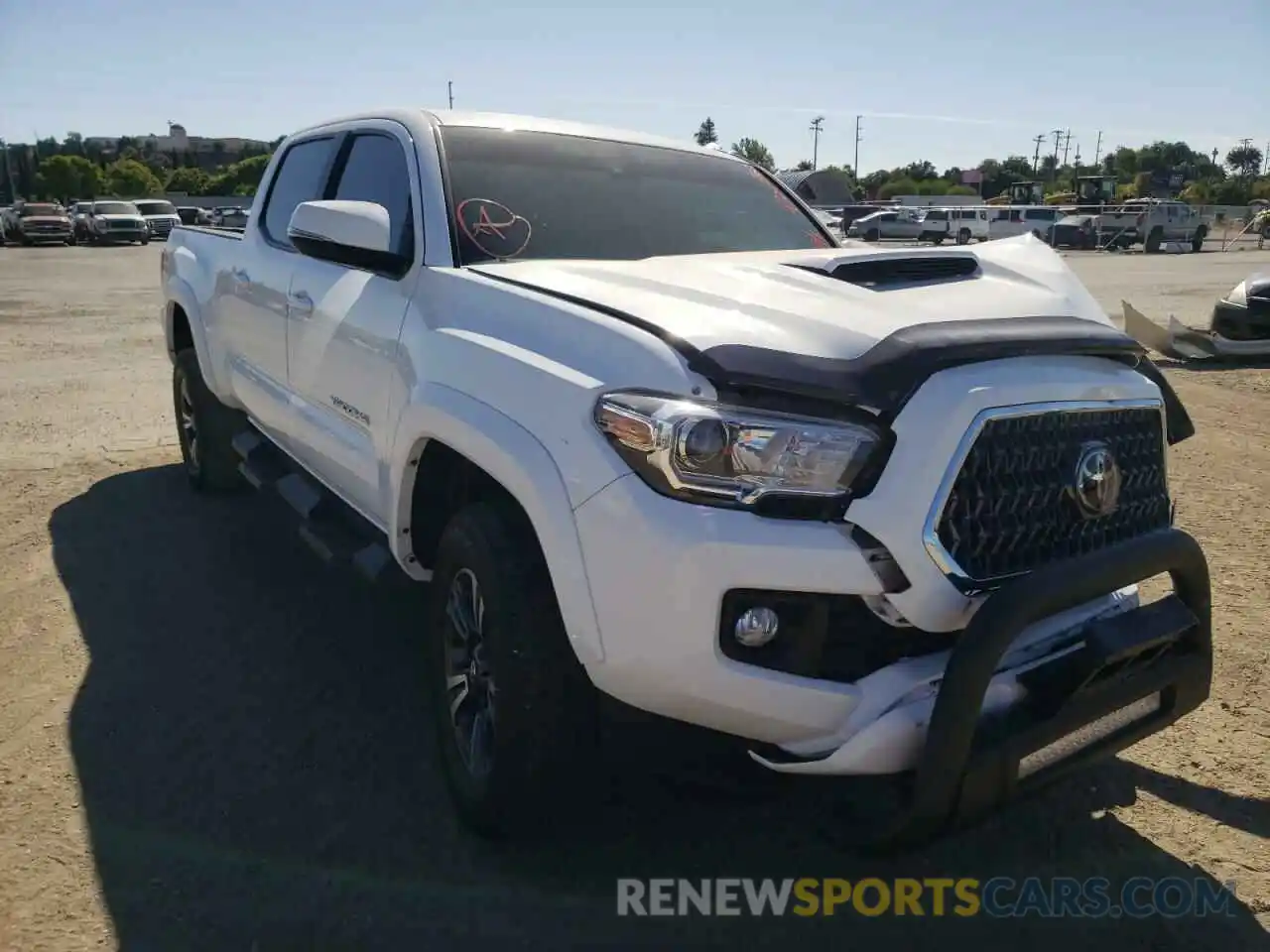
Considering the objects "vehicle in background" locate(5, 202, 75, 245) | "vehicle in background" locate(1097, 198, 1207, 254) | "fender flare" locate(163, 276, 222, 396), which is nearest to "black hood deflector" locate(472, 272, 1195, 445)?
"fender flare" locate(163, 276, 222, 396)

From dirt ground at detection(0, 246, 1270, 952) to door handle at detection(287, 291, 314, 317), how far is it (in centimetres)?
126

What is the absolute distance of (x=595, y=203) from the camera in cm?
372

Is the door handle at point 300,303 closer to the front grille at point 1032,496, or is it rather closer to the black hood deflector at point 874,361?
the black hood deflector at point 874,361

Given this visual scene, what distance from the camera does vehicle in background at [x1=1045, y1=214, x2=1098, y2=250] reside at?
4309cm

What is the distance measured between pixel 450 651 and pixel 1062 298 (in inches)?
73.9

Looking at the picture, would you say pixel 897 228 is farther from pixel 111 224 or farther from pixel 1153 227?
pixel 111 224

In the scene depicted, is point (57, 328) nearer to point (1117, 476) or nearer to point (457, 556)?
point (457, 556)

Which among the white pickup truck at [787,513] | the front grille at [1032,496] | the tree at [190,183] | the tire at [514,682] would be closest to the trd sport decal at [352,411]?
the white pickup truck at [787,513]

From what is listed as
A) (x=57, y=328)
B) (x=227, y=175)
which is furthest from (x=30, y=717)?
(x=227, y=175)

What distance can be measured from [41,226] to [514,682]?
41761mm

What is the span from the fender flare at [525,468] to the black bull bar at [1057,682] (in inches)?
28.2

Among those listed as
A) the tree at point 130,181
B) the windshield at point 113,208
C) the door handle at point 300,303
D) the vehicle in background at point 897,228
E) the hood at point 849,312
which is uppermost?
the tree at point 130,181

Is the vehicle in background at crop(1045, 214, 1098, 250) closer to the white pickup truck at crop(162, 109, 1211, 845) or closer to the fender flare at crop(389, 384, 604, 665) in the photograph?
the white pickup truck at crop(162, 109, 1211, 845)

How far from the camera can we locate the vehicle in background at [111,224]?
125 ft
